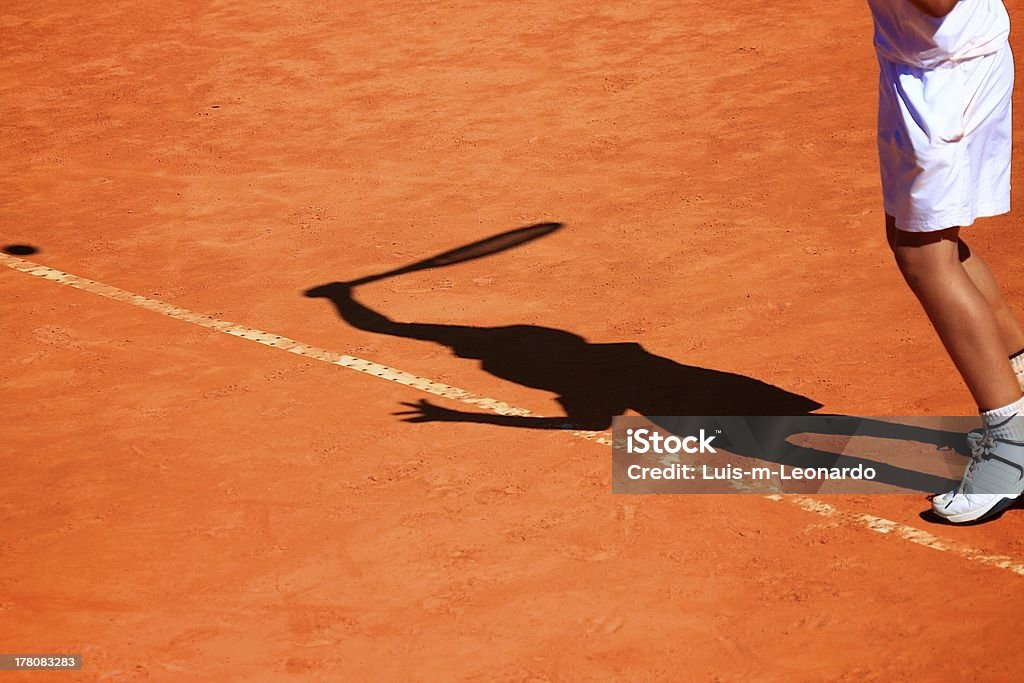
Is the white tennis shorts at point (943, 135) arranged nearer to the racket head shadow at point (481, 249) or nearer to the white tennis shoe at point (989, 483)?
the white tennis shoe at point (989, 483)

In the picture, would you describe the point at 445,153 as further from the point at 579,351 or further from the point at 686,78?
the point at 579,351

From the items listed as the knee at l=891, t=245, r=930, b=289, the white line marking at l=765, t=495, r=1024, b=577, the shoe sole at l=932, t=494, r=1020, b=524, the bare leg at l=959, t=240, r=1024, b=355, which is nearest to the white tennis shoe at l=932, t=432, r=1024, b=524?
the shoe sole at l=932, t=494, r=1020, b=524

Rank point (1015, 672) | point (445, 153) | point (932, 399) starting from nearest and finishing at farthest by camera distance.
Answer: point (1015, 672) → point (932, 399) → point (445, 153)

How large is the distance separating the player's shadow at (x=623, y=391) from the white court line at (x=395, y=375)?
0.50 ft

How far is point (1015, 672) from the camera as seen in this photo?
12.5ft

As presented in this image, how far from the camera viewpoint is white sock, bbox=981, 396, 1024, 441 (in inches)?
176

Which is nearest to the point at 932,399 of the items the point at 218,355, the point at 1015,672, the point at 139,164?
the point at 1015,672

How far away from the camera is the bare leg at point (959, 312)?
173 inches

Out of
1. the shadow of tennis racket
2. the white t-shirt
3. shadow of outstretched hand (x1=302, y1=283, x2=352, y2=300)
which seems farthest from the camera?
the shadow of tennis racket

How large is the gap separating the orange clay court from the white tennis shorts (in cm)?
117

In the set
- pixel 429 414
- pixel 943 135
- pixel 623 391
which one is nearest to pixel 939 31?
pixel 943 135

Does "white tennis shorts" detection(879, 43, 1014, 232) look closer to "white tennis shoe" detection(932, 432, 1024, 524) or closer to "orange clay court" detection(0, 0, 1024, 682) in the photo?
"white tennis shoe" detection(932, 432, 1024, 524)

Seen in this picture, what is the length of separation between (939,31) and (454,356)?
2953 mm

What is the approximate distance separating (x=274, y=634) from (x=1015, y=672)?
2.35 m
